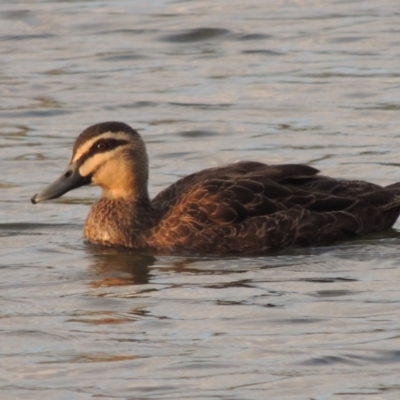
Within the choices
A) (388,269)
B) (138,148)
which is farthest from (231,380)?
(138,148)

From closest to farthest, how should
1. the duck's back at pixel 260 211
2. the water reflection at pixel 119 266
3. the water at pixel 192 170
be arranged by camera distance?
the water at pixel 192 170, the water reflection at pixel 119 266, the duck's back at pixel 260 211

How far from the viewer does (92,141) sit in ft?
46.0

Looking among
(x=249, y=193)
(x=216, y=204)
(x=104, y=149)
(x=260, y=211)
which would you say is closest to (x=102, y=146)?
(x=104, y=149)

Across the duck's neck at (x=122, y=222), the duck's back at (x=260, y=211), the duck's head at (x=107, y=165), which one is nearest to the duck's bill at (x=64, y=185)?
the duck's head at (x=107, y=165)

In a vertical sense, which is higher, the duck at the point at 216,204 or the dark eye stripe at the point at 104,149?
the dark eye stripe at the point at 104,149

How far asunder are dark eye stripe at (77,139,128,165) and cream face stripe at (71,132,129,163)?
21 millimetres

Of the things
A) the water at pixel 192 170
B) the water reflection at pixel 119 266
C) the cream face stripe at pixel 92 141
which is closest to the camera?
the water at pixel 192 170

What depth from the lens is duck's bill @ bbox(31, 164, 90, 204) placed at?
46.0 ft

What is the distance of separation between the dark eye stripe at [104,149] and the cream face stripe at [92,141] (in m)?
0.02

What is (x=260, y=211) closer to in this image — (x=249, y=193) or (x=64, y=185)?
(x=249, y=193)

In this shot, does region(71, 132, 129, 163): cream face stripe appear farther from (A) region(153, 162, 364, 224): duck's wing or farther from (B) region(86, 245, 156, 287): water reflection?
(B) region(86, 245, 156, 287): water reflection

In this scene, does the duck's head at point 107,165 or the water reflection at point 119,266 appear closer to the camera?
the water reflection at point 119,266

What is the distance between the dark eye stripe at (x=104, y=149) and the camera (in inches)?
551

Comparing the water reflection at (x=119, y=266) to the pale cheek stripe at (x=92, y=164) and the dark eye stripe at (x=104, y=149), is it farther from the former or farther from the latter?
the dark eye stripe at (x=104, y=149)
